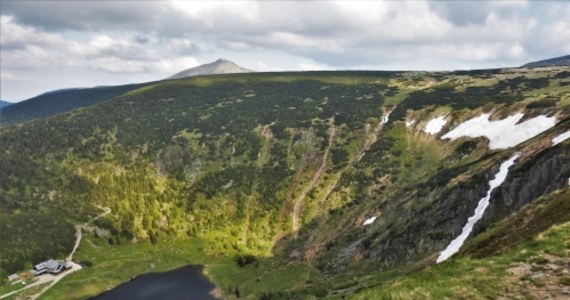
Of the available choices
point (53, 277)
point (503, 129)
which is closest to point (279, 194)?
point (53, 277)

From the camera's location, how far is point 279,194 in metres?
153

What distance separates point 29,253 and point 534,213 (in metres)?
128

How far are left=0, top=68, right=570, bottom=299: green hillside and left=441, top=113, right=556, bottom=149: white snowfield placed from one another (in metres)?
2.79

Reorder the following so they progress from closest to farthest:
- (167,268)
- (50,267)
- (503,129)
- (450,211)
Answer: (450,211)
(503,129)
(50,267)
(167,268)

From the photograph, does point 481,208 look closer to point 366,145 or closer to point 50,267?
point 366,145

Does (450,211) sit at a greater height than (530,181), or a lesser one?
lesser

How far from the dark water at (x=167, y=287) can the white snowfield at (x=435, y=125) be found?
292ft

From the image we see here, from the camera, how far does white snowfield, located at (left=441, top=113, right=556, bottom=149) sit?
105 m

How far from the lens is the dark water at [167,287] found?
363ft

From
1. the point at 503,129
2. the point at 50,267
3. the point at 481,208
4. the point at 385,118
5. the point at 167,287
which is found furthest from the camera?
the point at 385,118

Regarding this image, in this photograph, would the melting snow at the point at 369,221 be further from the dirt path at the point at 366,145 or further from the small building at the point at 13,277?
the small building at the point at 13,277

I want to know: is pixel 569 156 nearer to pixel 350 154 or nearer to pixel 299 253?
pixel 299 253

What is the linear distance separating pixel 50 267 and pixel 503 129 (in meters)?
127

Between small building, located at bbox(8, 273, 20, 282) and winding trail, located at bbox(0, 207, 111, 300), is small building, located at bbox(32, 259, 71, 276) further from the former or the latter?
small building, located at bbox(8, 273, 20, 282)
